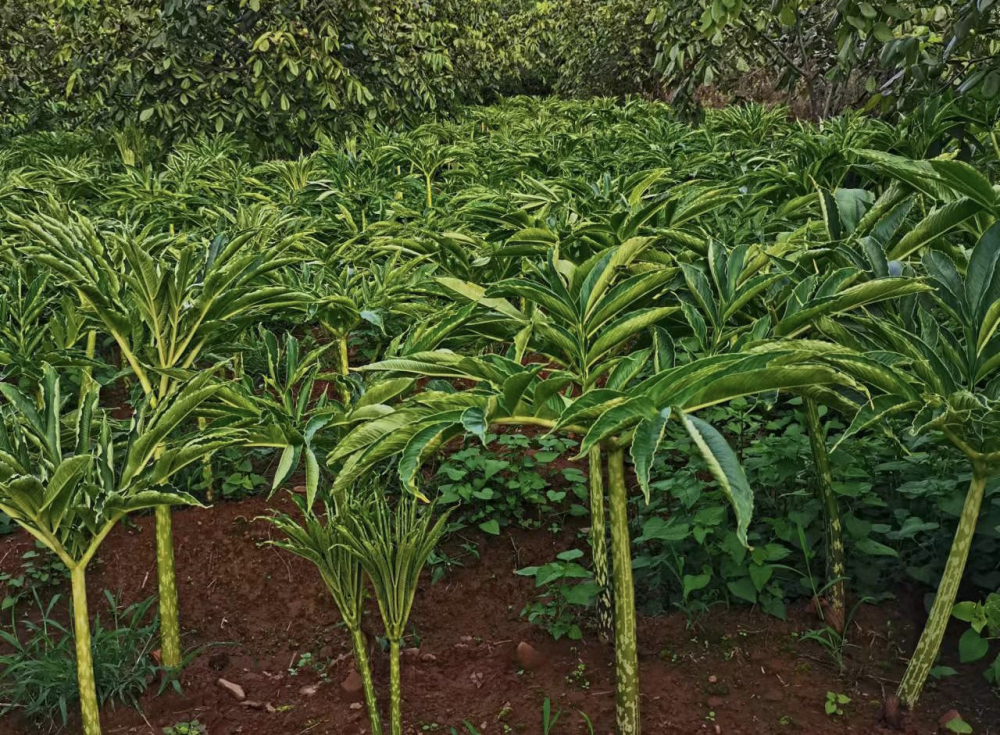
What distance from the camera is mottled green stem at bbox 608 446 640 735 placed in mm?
1644

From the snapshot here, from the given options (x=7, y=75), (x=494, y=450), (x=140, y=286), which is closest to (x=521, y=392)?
(x=140, y=286)

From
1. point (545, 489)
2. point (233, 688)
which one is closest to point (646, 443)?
point (233, 688)

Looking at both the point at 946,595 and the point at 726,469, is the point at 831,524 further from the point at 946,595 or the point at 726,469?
the point at 726,469

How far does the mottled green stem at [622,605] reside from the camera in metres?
1.64

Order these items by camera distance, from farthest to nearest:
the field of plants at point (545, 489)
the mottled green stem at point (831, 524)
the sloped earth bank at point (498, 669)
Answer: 1. the mottled green stem at point (831, 524)
2. the sloped earth bank at point (498, 669)
3. the field of plants at point (545, 489)

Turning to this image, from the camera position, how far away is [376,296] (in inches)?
109

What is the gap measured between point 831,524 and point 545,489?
3.23ft

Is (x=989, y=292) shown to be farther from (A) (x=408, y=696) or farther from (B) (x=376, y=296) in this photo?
(B) (x=376, y=296)

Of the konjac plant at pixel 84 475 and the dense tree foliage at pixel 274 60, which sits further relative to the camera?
the dense tree foliage at pixel 274 60

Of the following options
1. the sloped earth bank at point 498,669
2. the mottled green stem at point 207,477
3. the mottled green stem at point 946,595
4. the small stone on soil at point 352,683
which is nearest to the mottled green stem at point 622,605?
the sloped earth bank at point 498,669

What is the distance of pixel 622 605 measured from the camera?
167 centimetres

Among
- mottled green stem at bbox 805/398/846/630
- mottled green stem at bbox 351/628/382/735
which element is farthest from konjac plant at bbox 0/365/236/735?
mottled green stem at bbox 805/398/846/630

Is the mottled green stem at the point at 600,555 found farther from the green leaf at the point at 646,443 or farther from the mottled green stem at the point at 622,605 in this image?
the green leaf at the point at 646,443

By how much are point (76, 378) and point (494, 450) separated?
179cm
